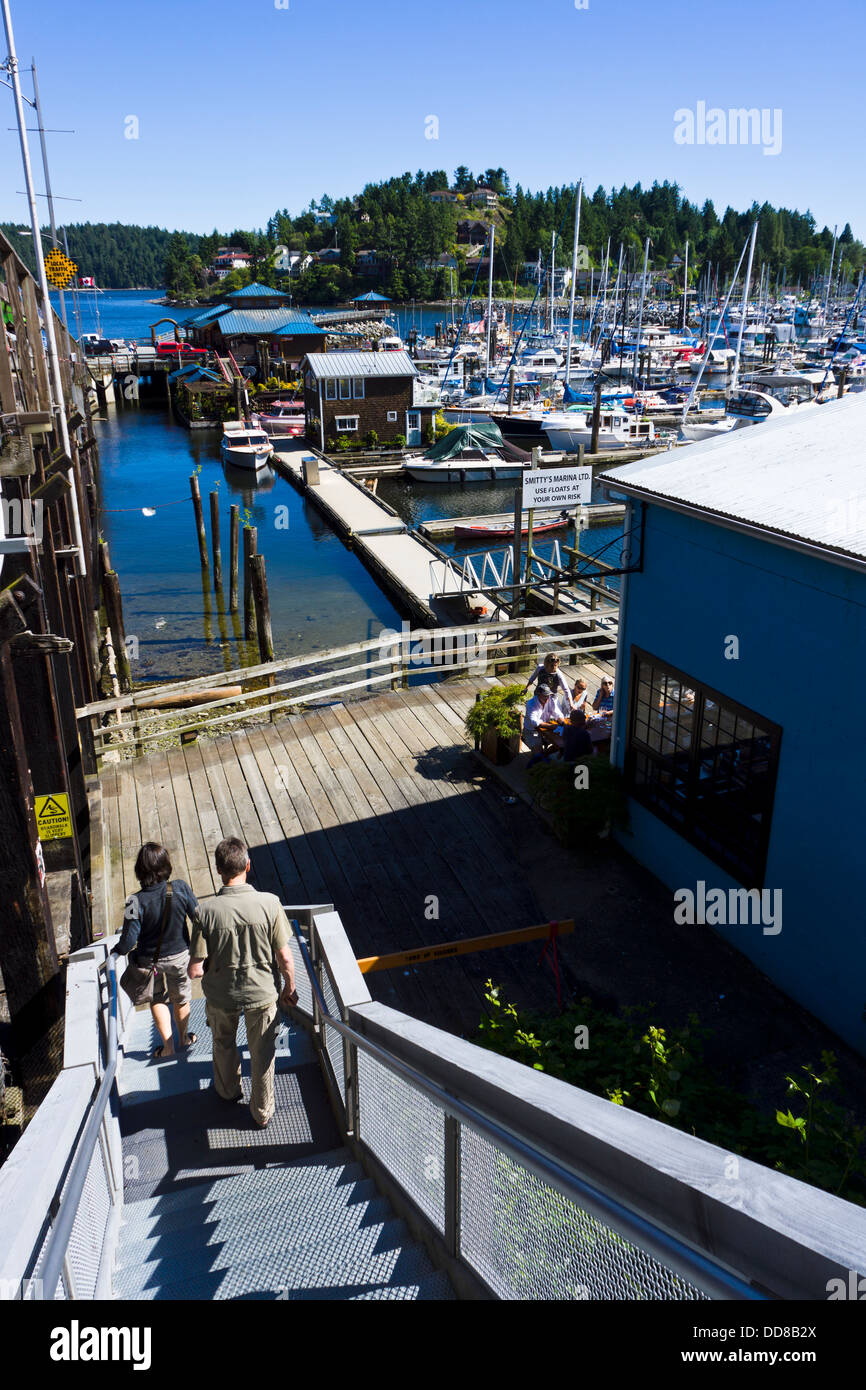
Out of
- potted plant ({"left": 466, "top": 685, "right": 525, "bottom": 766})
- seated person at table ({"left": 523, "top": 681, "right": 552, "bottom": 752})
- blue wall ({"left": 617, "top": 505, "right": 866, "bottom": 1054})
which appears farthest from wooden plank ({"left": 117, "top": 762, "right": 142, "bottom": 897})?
blue wall ({"left": 617, "top": 505, "right": 866, "bottom": 1054})

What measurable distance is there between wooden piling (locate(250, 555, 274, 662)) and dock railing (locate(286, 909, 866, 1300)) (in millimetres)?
18526

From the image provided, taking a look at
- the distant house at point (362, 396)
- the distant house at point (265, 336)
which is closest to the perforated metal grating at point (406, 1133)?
the distant house at point (362, 396)

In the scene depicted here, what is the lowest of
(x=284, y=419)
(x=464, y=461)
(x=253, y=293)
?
(x=464, y=461)

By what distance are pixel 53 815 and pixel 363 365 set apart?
1783 inches

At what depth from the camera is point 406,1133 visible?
3652 millimetres

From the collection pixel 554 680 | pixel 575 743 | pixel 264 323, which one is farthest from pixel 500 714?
pixel 264 323

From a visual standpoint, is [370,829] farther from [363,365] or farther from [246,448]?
[363,365]

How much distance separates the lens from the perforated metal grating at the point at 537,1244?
202cm

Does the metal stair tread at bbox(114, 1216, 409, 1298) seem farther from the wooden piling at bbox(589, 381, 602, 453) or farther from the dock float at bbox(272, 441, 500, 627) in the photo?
the wooden piling at bbox(589, 381, 602, 453)

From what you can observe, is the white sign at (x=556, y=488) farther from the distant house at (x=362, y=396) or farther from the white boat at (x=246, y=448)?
the distant house at (x=362, y=396)

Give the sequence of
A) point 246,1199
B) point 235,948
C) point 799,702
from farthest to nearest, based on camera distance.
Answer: point 799,702, point 235,948, point 246,1199
